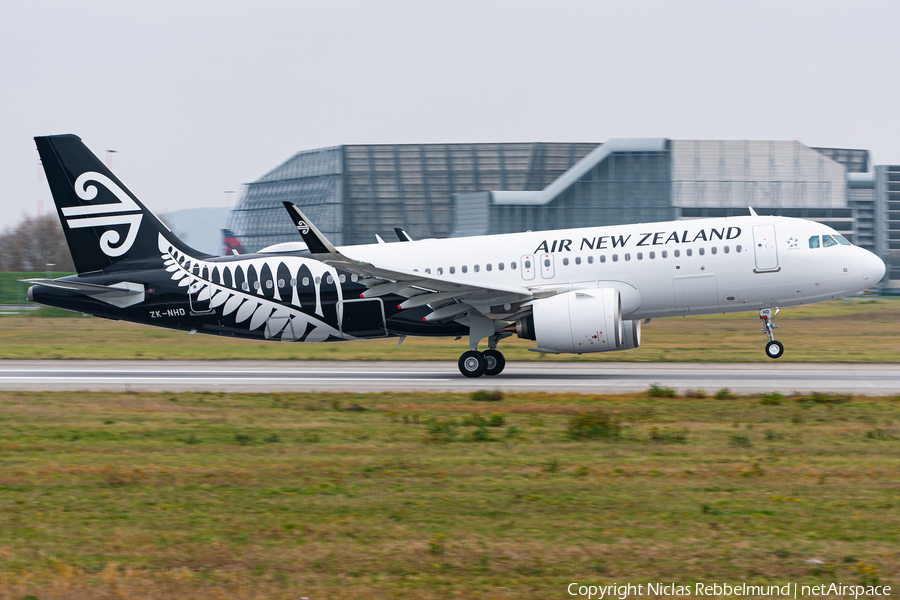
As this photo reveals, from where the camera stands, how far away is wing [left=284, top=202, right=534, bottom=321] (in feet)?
69.5

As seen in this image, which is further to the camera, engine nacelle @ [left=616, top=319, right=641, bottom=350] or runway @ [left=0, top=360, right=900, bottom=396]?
engine nacelle @ [left=616, top=319, right=641, bottom=350]

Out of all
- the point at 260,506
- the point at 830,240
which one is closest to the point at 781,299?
the point at 830,240

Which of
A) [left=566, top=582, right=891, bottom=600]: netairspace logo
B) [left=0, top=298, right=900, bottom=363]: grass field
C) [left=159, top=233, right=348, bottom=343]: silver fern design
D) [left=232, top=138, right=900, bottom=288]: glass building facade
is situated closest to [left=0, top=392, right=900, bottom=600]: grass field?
[left=566, top=582, right=891, bottom=600]: netairspace logo

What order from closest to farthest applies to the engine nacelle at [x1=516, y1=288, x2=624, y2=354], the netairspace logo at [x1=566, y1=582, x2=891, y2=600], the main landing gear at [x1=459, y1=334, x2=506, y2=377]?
the netairspace logo at [x1=566, y1=582, x2=891, y2=600]
the engine nacelle at [x1=516, y1=288, x2=624, y2=354]
the main landing gear at [x1=459, y1=334, x2=506, y2=377]

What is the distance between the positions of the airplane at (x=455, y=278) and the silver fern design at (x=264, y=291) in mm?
39

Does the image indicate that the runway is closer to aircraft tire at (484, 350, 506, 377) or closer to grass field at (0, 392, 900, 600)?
aircraft tire at (484, 350, 506, 377)

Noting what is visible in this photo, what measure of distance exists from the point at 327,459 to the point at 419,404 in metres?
5.64

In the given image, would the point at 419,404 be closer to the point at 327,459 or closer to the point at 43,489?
the point at 327,459

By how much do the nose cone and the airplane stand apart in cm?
3

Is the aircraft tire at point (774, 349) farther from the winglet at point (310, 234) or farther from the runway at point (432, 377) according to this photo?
the winglet at point (310, 234)

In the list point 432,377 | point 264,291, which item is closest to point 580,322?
point 432,377

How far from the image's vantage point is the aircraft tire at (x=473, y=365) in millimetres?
23000

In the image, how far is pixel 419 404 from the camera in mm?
17531

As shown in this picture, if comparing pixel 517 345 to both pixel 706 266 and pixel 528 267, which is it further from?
pixel 706 266
